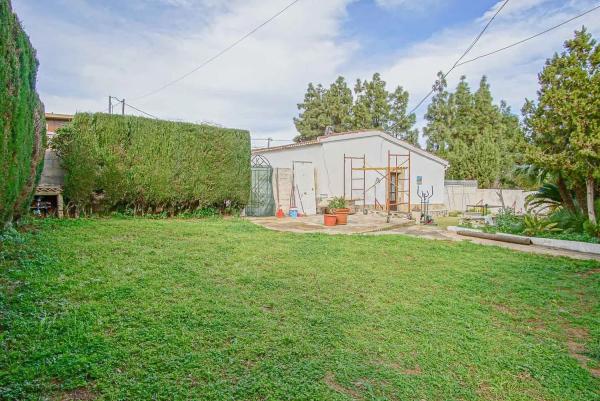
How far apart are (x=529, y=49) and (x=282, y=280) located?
1091 centimetres

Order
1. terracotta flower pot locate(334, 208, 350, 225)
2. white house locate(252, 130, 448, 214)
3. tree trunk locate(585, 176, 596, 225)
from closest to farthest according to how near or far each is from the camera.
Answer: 1. tree trunk locate(585, 176, 596, 225)
2. terracotta flower pot locate(334, 208, 350, 225)
3. white house locate(252, 130, 448, 214)

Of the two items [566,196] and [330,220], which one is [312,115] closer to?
[330,220]

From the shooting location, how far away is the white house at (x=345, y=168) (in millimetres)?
14547

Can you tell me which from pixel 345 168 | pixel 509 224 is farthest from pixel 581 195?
pixel 345 168

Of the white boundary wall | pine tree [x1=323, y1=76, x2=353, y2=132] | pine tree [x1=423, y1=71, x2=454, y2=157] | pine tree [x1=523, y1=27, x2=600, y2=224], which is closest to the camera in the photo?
pine tree [x1=523, y1=27, x2=600, y2=224]

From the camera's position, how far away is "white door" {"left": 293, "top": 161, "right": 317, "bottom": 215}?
14.2 meters

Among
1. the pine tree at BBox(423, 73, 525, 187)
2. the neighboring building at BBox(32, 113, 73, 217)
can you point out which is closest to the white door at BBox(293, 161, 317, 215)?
the neighboring building at BBox(32, 113, 73, 217)

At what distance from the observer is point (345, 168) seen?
631 inches

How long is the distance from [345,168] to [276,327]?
13.6 meters

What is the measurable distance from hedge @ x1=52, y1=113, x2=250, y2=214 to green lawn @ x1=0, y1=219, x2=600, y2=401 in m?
3.88

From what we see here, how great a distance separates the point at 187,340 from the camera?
2.53m

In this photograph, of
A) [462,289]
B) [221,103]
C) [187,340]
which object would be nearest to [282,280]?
[187,340]

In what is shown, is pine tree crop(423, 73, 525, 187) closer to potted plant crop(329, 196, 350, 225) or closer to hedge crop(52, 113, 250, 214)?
potted plant crop(329, 196, 350, 225)

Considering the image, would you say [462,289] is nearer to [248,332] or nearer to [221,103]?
[248,332]
